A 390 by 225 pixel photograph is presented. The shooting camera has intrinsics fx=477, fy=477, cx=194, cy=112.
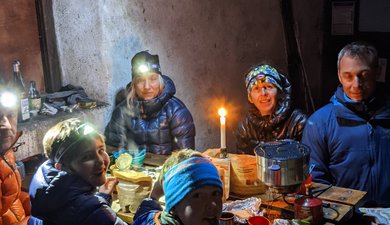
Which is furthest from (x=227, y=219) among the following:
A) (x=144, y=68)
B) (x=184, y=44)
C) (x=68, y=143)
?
(x=184, y=44)

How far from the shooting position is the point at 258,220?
3.04m

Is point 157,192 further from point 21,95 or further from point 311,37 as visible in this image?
point 311,37

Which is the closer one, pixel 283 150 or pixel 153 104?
pixel 283 150

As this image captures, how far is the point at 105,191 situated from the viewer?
3.29 m

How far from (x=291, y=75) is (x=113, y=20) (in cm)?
459

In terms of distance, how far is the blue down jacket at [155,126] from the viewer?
547 centimetres

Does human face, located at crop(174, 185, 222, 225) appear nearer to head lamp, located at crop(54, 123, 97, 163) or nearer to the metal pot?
the metal pot

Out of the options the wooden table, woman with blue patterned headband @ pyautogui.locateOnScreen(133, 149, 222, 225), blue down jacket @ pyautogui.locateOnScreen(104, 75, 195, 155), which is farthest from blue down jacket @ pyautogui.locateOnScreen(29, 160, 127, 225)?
blue down jacket @ pyautogui.locateOnScreen(104, 75, 195, 155)

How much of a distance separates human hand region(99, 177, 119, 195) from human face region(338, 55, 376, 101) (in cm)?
223

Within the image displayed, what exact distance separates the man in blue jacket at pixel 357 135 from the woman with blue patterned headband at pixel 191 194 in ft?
5.99

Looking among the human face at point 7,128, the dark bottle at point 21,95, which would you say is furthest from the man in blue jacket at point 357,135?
the dark bottle at point 21,95

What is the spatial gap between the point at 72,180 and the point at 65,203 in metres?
0.14

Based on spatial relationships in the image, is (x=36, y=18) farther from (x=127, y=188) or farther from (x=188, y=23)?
(x=127, y=188)

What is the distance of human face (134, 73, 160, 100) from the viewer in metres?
5.37
